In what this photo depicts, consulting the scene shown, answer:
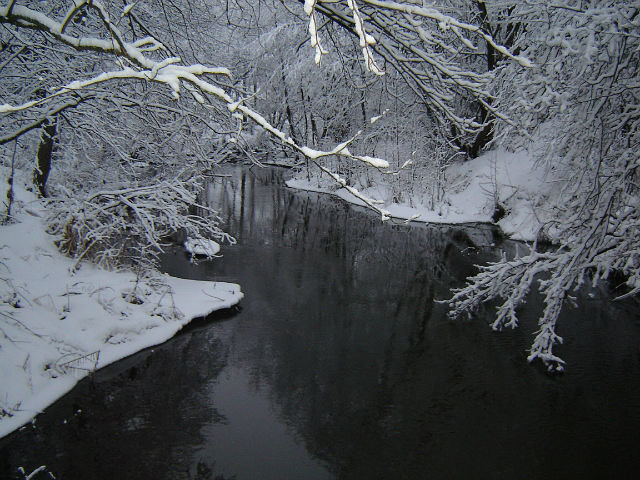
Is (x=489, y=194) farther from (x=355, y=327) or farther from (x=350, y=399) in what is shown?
(x=350, y=399)

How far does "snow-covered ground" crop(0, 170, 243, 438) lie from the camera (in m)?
6.21

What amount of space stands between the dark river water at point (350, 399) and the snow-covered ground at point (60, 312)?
0.88ft

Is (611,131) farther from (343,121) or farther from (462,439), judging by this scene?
(343,121)

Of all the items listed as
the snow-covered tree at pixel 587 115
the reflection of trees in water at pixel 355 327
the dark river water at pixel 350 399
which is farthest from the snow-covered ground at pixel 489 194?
the snow-covered tree at pixel 587 115

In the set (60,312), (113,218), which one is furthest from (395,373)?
(113,218)

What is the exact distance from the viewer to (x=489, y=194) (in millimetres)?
19016

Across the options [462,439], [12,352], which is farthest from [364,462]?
[12,352]

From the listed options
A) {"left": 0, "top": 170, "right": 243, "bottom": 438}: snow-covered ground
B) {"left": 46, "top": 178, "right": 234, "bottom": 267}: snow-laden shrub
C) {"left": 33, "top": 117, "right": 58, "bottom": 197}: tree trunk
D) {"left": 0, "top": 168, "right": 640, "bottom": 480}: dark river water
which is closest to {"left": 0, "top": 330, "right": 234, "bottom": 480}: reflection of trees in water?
{"left": 0, "top": 168, "right": 640, "bottom": 480}: dark river water

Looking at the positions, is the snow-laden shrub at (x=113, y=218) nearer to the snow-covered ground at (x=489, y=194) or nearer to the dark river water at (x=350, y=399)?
the dark river water at (x=350, y=399)

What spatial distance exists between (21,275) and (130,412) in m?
3.29

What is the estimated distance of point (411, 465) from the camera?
5664mm

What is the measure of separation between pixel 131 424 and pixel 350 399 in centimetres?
310

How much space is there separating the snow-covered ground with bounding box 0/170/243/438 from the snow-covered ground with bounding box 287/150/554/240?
36.9 ft

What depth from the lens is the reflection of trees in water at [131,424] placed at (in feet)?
17.5
